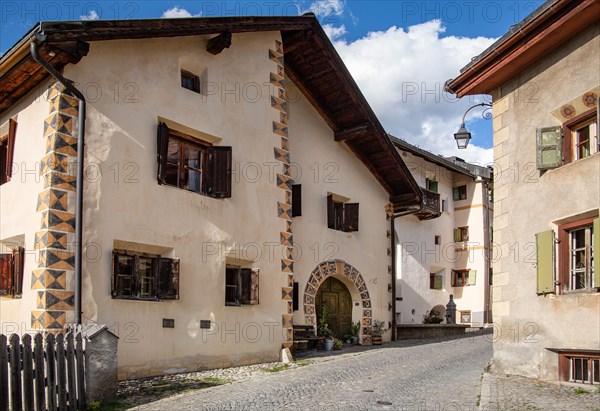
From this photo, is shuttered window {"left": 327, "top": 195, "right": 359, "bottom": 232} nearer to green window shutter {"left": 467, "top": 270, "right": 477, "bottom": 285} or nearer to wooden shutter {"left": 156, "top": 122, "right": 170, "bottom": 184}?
wooden shutter {"left": 156, "top": 122, "right": 170, "bottom": 184}

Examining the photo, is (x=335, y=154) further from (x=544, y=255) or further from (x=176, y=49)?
(x=544, y=255)

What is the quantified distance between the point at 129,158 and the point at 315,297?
7.28 m

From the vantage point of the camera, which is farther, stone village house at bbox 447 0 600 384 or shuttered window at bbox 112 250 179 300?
shuttered window at bbox 112 250 179 300

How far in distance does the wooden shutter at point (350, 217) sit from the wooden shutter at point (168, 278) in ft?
23.2

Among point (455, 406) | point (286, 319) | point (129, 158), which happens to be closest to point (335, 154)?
point (286, 319)

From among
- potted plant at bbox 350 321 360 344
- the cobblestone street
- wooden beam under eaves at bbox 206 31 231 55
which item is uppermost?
wooden beam under eaves at bbox 206 31 231 55

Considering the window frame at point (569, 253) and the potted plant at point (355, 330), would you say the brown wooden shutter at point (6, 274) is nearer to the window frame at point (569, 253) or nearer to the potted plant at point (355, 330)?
the window frame at point (569, 253)

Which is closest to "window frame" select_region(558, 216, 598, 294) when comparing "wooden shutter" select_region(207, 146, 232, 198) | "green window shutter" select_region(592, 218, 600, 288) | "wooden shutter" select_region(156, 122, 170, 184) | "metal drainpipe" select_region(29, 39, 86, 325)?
"green window shutter" select_region(592, 218, 600, 288)

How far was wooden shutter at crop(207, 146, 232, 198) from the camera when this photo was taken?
14344mm

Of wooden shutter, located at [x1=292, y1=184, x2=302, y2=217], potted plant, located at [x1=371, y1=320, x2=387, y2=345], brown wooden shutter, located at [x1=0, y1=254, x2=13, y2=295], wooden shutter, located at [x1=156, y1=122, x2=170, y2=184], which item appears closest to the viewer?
brown wooden shutter, located at [x1=0, y1=254, x2=13, y2=295]

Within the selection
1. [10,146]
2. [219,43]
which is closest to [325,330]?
[219,43]

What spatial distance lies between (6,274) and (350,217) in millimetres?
9751

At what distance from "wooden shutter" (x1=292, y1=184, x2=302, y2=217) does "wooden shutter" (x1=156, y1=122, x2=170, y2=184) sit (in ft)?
15.9

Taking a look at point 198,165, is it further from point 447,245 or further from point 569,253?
point 447,245
